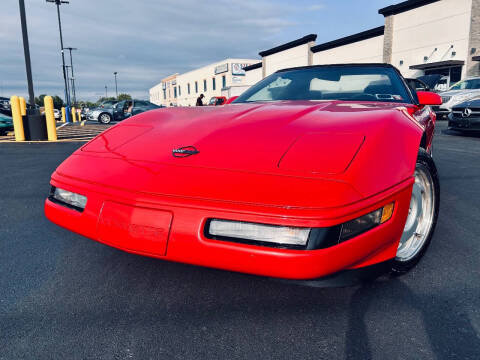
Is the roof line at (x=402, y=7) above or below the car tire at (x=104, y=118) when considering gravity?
above

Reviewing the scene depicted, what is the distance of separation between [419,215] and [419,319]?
0.69 m

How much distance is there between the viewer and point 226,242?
1.37 meters

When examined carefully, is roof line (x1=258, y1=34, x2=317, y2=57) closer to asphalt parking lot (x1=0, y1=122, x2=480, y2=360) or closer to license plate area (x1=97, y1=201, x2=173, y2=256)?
asphalt parking lot (x1=0, y1=122, x2=480, y2=360)

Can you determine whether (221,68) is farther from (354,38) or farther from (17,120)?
(17,120)

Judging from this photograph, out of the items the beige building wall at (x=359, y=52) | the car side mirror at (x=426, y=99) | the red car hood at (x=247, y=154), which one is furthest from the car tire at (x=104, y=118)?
the car side mirror at (x=426, y=99)

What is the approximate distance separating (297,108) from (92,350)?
1.56 m

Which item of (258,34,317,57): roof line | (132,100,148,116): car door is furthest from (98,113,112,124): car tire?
(258,34,317,57): roof line

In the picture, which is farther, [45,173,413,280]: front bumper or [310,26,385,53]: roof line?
[310,26,385,53]: roof line

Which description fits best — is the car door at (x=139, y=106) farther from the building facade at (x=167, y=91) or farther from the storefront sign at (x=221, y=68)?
the building facade at (x=167, y=91)

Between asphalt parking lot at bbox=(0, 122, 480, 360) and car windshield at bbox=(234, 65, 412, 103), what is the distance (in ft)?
3.51

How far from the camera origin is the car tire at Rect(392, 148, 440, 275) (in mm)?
1904

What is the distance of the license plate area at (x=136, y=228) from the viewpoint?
1429 millimetres

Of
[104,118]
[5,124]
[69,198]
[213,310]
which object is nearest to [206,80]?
[104,118]

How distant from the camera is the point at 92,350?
136cm
